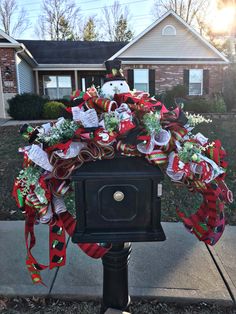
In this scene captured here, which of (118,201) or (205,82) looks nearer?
(118,201)

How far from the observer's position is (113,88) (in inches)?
74.4

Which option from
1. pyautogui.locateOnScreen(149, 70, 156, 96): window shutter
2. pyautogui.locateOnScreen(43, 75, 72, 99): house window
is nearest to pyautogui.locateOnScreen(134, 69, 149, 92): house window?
pyautogui.locateOnScreen(149, 70, 156, 96): window shutter

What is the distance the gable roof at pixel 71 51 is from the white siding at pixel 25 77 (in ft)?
3.27

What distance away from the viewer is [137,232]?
1681mm

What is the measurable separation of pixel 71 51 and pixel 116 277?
58.1ft

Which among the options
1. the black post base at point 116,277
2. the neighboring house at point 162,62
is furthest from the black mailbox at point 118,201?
the neighboring house at point 162,62

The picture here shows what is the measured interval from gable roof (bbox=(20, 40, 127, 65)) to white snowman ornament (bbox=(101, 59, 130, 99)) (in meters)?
15.6

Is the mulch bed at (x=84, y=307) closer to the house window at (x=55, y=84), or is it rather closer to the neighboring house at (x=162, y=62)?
the neighboring house at (x=162, y=62)

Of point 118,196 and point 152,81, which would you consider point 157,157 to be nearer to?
point 118,196

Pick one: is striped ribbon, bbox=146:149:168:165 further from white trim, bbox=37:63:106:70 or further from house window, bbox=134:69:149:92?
white trim, bbox=37:63:106:70

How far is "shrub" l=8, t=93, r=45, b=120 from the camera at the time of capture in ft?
37.8

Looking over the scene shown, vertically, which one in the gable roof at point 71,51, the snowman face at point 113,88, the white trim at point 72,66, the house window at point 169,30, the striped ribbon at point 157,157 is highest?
the house window at point 169,30

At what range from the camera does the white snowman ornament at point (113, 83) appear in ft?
6.18

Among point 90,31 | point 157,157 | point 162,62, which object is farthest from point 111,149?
point 90,31
